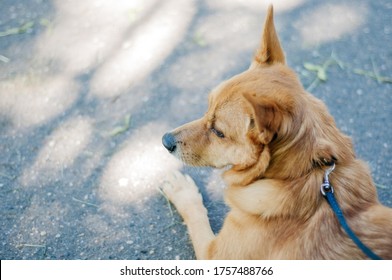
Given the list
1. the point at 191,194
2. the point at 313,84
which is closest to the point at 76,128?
the point at 191,194

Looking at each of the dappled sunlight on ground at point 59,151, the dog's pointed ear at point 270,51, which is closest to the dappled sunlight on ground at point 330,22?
the dog's pointed ear at point 270,51

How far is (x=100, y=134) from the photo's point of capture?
175 inches

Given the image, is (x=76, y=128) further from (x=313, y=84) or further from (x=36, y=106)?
(x=313, y=84)

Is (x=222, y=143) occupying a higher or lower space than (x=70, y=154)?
higher

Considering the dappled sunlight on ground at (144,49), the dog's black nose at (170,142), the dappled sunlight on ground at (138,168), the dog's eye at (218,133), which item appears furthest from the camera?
the dappled sunlight on ground at (144,49)

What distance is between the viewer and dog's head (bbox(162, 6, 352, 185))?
2.53m

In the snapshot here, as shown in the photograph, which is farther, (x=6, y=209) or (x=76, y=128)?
(x=76, y=128)

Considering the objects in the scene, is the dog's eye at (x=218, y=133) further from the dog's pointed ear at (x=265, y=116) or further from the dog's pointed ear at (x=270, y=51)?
the dog's pointed ear at (x=270, y=51)

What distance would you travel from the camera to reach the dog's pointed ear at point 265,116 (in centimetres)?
235

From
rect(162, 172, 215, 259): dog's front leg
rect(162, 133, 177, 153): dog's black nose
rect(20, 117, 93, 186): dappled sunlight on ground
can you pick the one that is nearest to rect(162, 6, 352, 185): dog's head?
rect(162, 133, 177, 153): dog's black nose

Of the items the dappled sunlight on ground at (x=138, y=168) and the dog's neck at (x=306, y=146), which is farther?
the dappled sunlight on ground at (x=138, y=168)

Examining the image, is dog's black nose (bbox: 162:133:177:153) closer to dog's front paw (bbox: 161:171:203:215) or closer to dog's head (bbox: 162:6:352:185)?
dog's head (bbox: 162:6:352:185)

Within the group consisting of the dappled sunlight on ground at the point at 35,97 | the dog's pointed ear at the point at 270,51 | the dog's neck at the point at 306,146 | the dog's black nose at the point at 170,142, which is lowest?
the dappled sunlight on ground at the point at 35,97

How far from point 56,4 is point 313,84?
3.74 metres
